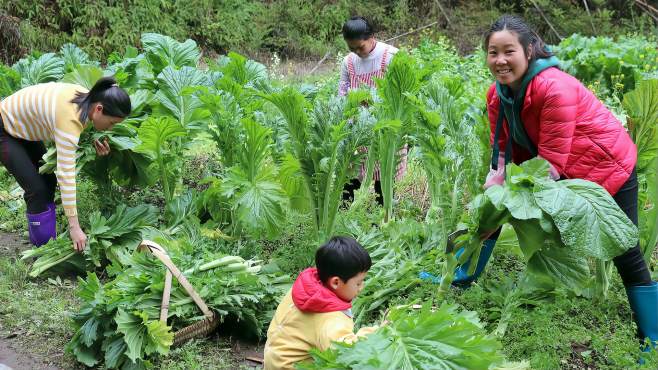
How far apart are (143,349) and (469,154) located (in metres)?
1.96

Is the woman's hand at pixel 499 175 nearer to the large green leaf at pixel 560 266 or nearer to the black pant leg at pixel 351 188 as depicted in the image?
the large green leaf at pixel 560 266

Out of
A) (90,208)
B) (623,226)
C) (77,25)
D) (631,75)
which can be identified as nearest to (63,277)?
(90,208)

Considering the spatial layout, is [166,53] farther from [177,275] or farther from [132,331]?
[132,331]

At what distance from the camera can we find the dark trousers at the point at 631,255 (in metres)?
3.19

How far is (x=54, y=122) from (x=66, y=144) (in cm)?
18

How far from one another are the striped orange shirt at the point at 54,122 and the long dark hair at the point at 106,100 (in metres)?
0.07

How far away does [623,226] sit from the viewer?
112 inches

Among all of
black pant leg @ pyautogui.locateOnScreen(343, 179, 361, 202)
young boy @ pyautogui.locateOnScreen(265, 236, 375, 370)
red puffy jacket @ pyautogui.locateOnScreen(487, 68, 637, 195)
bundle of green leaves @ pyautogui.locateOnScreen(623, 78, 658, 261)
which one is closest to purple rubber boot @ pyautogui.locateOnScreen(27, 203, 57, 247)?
Answer: black pant leg @ pyautogui.locateOnScreen(343, 179, 361, 202)

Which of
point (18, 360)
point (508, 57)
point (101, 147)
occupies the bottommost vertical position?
point (18, 360)

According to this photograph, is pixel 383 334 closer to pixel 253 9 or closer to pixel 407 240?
pixel 407 240

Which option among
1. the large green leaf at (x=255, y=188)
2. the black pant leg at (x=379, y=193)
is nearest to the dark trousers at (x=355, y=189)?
the black pant leg at (x=379, y=193)

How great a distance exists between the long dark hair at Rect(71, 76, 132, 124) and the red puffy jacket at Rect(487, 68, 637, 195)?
7.49ft

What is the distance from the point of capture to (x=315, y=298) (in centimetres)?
253

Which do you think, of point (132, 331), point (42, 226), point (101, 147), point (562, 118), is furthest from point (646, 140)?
point (42, 226)
